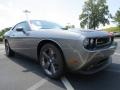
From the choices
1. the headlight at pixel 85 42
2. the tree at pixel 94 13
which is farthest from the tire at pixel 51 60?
the tree at pixel 94 13

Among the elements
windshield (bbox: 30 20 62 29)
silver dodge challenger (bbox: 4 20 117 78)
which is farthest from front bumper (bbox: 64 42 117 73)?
windshield (bbox: 30 20 62 29)

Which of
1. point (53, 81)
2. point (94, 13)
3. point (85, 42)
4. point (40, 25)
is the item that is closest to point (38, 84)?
point (53, 81)

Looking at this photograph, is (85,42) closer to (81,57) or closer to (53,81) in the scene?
(81,57)

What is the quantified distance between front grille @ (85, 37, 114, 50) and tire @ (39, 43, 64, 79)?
2.17ft

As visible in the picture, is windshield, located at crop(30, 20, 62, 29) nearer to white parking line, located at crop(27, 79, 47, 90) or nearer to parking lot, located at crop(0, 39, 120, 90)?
parking lot, located at crop(0, 39, 120, 90)

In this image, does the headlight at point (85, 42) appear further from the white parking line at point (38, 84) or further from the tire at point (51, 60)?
the white parking line at point (38, 84)

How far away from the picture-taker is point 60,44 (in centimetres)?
411

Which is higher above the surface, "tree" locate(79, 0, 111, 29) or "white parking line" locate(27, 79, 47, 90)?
"tree" locate(79, 0, 111, 29)

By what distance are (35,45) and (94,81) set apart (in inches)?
63.9

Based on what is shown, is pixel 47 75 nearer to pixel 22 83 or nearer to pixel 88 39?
pixel 22 83

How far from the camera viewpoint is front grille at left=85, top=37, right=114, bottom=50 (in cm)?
392

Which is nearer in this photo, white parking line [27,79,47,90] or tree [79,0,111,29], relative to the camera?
white parking line [27,79,47,90]

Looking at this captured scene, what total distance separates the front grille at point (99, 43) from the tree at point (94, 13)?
187 feet

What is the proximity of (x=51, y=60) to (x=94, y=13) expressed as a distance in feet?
192
